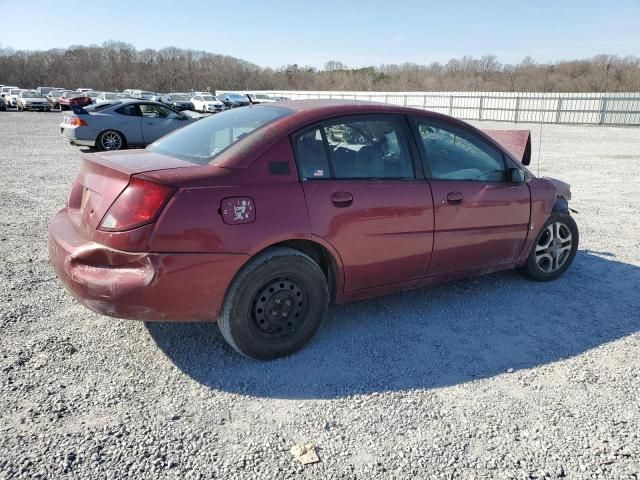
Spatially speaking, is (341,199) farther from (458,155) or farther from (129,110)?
(129,110)

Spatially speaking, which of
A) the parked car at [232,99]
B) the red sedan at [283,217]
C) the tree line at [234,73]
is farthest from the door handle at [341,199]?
the tree line at [234,73]

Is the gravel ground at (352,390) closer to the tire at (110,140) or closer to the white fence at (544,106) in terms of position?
the tire at (110,140)

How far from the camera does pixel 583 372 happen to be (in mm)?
3180

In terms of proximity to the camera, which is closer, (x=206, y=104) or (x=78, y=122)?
(x=78, y=122)

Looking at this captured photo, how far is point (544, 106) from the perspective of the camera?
111ft

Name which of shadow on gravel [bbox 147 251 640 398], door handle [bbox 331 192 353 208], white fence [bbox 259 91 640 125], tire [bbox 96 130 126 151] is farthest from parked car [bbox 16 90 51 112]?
door handle [bbox 331 192 353 208]

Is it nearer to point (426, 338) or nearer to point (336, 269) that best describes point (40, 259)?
point (336, 269)

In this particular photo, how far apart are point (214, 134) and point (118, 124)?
452 inches

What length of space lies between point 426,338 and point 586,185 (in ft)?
26.2

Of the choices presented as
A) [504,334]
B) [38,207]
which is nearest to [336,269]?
[504,334]

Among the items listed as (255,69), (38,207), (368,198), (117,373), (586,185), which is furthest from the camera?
(255,69)

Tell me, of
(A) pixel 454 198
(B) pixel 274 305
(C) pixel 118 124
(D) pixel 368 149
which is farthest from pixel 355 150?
(C) pixel 118 124

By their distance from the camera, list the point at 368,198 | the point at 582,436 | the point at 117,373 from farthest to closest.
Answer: the point at 368,198
the point at 117,373
the point at 582,436

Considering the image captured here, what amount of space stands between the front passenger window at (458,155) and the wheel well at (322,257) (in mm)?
1066
